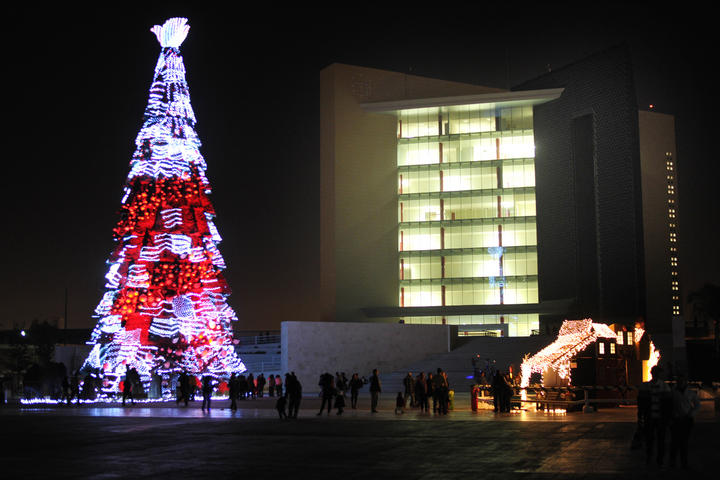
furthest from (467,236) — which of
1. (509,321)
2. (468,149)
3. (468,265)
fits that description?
(509,321)

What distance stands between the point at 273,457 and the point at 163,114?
2085 cm

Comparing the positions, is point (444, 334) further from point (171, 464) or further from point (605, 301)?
point (171, 464)

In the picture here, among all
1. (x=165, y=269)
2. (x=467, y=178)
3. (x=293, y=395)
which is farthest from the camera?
(x=467, y=178)

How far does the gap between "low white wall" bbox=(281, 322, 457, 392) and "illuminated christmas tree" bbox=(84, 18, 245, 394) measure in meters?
11.7

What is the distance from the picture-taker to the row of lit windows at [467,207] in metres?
64.2

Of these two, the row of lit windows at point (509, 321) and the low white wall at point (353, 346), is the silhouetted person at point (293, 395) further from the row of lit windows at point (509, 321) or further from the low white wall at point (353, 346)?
the row of lit windows at point (509, 321)

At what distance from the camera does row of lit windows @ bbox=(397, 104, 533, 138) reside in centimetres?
6444

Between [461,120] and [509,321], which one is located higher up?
[461,120]

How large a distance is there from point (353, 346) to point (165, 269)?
56.0ft

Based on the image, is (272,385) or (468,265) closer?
(272,385)

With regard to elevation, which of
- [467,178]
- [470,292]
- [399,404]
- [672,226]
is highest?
[467,178]

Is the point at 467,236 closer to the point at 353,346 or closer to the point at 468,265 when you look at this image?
the point at 468,265

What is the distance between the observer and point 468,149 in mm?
66000

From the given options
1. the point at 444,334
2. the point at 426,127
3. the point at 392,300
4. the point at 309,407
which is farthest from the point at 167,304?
the point at 426,127
